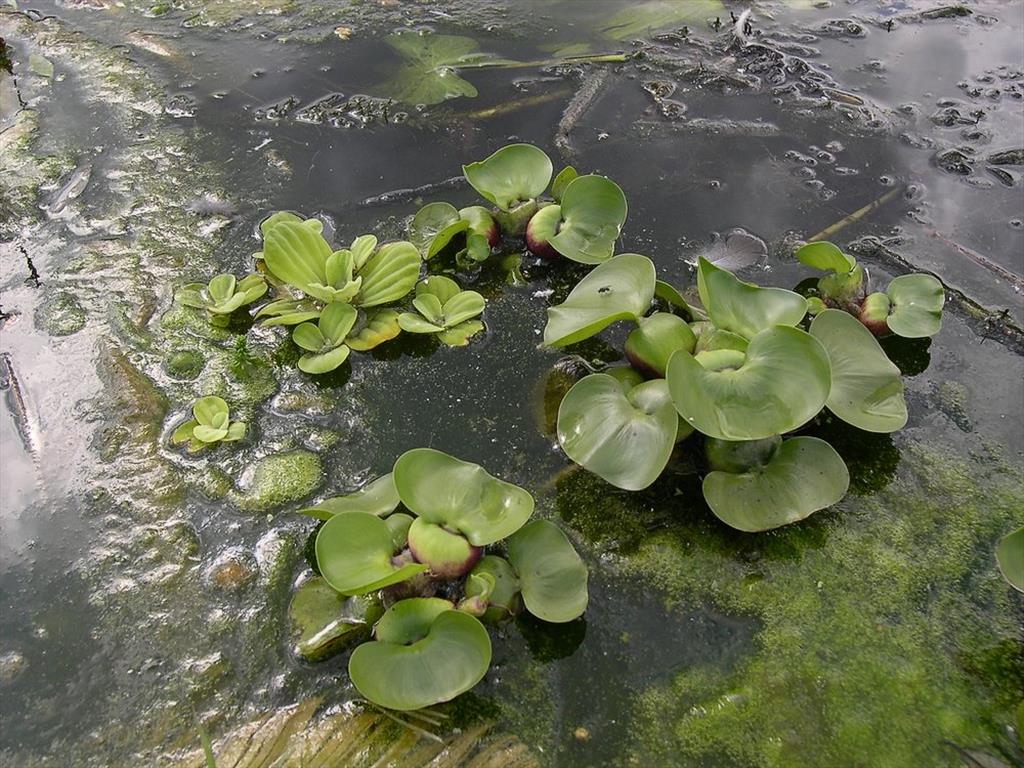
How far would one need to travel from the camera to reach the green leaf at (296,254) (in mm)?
2008

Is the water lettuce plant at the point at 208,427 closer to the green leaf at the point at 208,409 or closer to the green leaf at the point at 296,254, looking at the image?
the green leaf at the point at 208,409

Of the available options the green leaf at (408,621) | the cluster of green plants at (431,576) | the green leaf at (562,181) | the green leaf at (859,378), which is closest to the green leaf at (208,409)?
the cluster of green plants at (431,576)

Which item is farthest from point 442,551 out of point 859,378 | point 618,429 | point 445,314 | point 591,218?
point 591,218

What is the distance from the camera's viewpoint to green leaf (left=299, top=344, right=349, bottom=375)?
189 cm

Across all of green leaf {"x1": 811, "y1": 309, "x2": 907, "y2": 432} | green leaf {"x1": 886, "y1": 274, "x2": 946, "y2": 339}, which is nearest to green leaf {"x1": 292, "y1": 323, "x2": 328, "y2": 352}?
green leaf {"x1": 811, "y1": 309, "x2": 907, "y2": 432}

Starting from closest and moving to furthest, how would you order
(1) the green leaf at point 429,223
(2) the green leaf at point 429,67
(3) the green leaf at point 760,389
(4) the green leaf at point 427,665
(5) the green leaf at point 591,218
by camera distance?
(4) the green leaf at point 427,665
(3) the green leaf at point 760,389
(5) the green leaf at point 591,218
(1) the green leaf at point 429,223
(2) the green leaf at point 429,67

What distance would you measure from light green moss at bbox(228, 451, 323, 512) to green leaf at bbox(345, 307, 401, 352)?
0.34 m

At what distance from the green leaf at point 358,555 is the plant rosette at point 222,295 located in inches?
33.9

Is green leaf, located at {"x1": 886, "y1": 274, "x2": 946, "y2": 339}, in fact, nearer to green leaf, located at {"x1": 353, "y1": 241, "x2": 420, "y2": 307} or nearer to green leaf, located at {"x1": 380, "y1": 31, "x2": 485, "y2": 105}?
green leaf, located at {"x1": 353, "y1": 241, "x2": 420, "y2": 307}

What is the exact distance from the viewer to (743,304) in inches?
68.9

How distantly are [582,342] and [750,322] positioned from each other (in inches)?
17.1

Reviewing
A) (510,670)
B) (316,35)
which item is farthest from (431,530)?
(316,35)

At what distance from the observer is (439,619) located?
133 cm

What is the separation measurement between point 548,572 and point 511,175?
1201 millimetres
